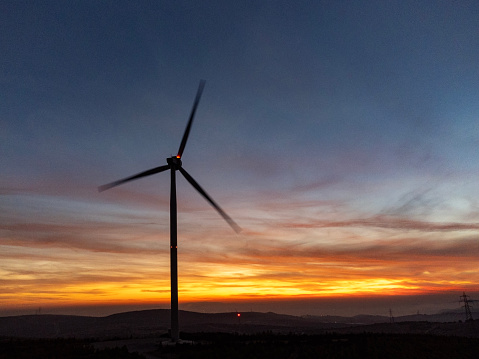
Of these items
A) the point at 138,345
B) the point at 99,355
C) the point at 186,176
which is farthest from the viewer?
the point at 186,176

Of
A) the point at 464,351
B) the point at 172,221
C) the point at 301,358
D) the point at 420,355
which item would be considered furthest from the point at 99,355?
the point at 464,351

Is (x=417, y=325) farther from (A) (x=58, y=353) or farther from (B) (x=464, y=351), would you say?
(A) (x=58, y=353)

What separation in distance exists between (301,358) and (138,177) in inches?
1189

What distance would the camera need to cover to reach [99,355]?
38.3 meters

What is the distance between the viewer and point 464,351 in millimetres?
49844

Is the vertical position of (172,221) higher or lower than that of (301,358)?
higher

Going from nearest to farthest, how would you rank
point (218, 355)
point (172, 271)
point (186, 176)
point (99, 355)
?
1. point (218, 355)
2. point (99, 355)
3. point (172, 271)
4. point (186, 176)

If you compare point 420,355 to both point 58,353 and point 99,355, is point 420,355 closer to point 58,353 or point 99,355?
point 99,355

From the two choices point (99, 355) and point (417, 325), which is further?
point (417, 325)

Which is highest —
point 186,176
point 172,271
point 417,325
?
point 186,176

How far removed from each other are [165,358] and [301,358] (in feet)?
41.7

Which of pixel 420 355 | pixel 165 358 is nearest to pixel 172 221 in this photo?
pixel 165 358

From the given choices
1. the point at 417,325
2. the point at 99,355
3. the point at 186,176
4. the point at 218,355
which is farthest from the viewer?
the point at 417,325

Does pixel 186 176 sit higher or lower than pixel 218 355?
higher
